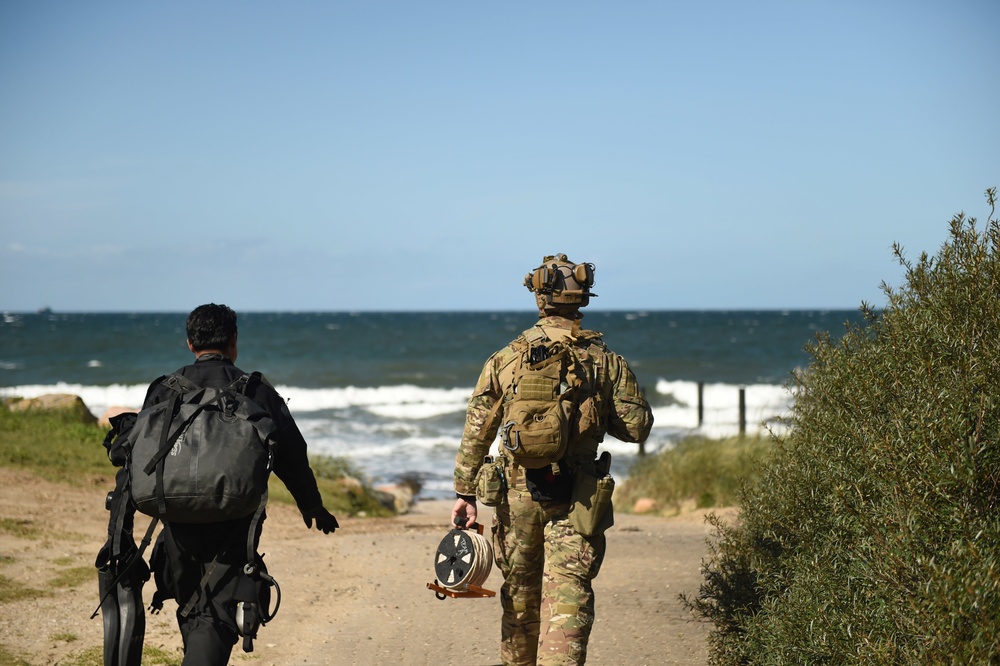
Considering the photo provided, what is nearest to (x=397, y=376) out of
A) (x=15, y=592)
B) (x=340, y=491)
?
(x=340, y=491)

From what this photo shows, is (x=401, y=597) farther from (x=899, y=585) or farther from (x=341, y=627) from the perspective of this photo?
(x=899, y=585)

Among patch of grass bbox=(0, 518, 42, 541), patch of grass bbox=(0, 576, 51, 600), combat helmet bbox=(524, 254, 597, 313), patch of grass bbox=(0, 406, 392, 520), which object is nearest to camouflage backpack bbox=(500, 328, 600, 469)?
combat helmet bbox=(524, 254, 597, 313)

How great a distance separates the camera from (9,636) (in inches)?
237

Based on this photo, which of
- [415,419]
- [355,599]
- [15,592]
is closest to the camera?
[15,592]

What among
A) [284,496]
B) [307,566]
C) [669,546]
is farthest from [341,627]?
→ [284,496]

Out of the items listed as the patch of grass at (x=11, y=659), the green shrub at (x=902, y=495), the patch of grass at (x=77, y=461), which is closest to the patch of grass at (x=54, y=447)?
the patch of grass at (x=77, y=461)

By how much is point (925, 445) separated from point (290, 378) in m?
40.2

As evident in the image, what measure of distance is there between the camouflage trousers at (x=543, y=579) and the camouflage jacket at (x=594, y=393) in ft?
0.83

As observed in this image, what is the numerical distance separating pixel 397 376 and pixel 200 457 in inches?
1566

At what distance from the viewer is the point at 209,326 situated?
399 centimetres

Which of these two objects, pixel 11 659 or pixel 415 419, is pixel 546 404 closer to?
pixel 11 659

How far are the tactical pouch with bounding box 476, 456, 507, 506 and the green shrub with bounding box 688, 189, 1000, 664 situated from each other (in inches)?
51.4

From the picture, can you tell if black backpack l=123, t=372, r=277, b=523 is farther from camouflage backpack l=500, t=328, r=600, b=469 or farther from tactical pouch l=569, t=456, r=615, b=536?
tactical pouch l=569, t=456, r=615, b=536

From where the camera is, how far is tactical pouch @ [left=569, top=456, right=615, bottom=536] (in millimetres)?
4238
